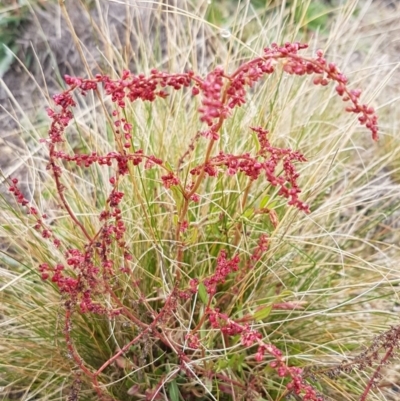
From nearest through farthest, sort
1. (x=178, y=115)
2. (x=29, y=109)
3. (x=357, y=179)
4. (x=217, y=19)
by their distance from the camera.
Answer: (x=178, y=115)
(x=357, y=179)
(x=29, y=109)
(x=217, y=19)

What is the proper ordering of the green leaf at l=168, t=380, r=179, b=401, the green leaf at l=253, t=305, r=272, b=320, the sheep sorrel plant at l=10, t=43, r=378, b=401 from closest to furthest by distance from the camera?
1. the sheep sorrel plant at l=10, t=43, r=378, b=401
2. the green leaf at l=253, t=305, r=272, b=320
3. the green leaf at l=168, t=380, r=179, b=401

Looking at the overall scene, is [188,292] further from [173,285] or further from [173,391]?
[173,391]

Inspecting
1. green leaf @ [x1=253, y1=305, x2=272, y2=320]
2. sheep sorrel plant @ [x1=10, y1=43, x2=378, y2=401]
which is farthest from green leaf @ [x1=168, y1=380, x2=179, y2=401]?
green leaf @ [x1=253, y1=305, x2=272, y2=320]

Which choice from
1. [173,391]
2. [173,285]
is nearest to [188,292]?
[173,285]

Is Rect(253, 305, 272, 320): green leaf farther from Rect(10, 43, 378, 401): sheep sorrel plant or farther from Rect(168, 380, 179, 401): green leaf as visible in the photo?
→ Rect(168, 380, 179, 401): green leaf

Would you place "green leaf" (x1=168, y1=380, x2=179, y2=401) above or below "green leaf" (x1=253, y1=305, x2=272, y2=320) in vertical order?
below

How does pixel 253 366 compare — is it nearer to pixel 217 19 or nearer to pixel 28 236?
pixel 28 236

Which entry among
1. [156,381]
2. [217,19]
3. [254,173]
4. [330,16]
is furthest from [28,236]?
[330,16]

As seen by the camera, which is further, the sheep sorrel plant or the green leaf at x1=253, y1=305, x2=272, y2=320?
the green leaf at x1=253, y1=305, x2=272, y2=320

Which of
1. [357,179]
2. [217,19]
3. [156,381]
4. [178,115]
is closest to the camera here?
[156,381]

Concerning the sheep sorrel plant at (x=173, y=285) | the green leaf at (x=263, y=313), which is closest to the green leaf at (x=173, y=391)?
the sheep sorrel plant at (x=173, y=285)

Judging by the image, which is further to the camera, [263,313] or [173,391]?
[173,391]
